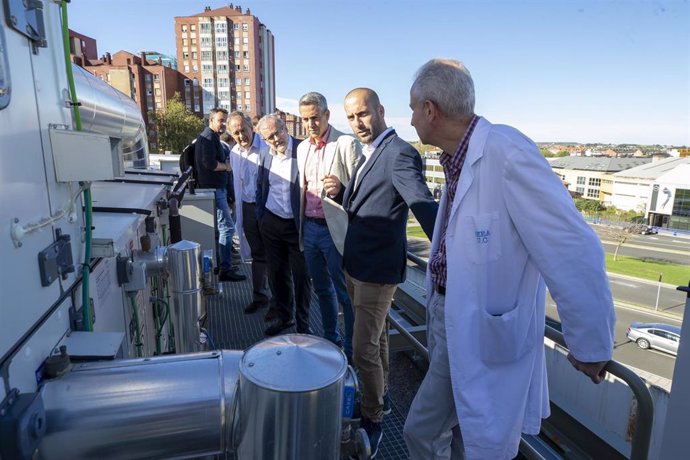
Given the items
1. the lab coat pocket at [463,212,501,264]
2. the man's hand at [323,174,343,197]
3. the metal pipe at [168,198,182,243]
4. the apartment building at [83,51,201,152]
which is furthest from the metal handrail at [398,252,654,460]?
the apartment building at [83,51,201,152]

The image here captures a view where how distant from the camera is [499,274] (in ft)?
4.64

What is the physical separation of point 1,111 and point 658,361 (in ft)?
94.7

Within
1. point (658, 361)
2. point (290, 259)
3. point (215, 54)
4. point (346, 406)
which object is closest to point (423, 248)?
point (658, 361)

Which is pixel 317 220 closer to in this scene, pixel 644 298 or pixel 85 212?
pixel 85 212

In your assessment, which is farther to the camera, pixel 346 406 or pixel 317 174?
pixel 317 174

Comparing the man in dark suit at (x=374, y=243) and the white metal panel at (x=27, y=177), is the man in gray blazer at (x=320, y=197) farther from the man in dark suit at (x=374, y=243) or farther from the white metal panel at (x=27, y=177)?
the white metal panel at (x=27, y=177)

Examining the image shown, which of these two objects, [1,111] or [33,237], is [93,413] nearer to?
[33,237]

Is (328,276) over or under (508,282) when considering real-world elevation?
under

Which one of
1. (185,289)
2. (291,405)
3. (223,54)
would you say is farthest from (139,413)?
(223,54)

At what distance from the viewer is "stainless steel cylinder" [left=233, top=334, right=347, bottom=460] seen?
0.88 meters

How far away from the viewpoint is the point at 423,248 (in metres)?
38.9

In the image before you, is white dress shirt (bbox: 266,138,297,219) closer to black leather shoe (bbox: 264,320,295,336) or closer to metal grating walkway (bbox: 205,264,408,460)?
black leather shoe (bbox: 264,320,295,336)

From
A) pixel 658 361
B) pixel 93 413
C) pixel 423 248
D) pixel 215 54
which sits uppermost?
pixel 215 54

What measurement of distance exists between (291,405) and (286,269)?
3054mm
